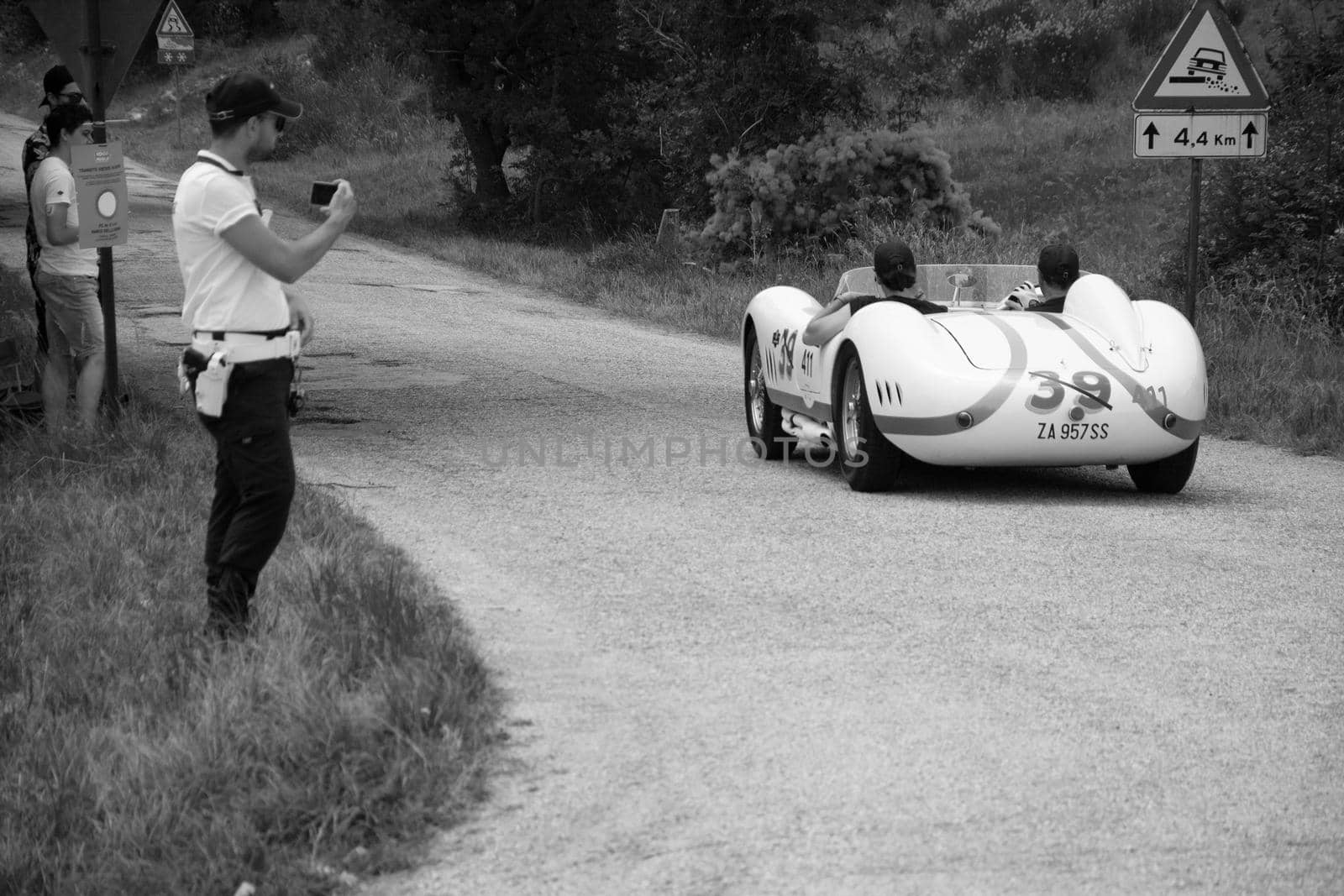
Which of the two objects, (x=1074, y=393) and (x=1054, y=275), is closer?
(x=1074, y=393)

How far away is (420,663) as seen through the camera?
540 centimetres

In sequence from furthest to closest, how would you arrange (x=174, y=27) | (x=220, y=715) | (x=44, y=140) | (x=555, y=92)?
(x=174, y=27)
(x=555, y=92)
(x=44, y=140)
(x=220, y=715)

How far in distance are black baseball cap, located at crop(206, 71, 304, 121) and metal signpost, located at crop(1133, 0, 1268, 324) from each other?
7578 millimetres

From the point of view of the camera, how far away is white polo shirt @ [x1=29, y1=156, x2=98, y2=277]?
371 inches

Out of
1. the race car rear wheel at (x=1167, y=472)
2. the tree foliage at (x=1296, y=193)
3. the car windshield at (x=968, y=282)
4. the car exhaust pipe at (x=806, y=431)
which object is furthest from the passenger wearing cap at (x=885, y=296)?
the tree foliage at (x=1296, y=193)

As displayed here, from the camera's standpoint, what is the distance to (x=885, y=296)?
9391 mm

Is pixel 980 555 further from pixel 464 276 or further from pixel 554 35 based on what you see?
pixel 554 35

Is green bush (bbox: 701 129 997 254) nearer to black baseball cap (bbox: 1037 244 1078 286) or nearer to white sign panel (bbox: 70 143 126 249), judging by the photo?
black baseball cap (bbox: 1037 244 1078 286)

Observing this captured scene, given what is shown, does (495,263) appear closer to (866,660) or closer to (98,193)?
(98,193)

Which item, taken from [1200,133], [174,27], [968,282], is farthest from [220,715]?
[174,27]

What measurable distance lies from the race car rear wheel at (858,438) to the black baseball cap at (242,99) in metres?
3.85

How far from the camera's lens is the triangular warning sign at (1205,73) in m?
11.9

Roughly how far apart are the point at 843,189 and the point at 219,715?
15763mm

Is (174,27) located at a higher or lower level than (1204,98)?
higher
